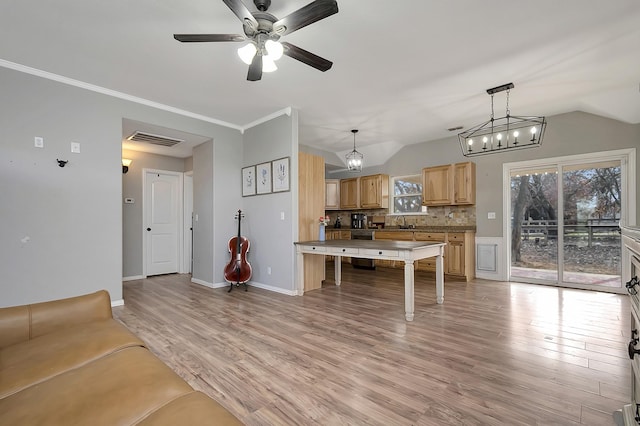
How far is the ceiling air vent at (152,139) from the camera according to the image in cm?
473

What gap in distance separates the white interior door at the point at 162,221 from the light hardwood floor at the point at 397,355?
1815mm

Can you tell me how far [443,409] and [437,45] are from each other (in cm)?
310

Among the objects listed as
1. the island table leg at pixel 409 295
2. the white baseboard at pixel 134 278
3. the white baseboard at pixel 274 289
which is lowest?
the white baseboard at pixel 134 278

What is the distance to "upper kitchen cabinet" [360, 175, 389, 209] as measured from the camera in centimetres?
698

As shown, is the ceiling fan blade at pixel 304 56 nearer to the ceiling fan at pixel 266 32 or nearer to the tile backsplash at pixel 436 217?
the ceiling fan at pixel 266 32

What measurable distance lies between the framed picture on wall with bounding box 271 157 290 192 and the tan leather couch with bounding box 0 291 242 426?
9.73 feet

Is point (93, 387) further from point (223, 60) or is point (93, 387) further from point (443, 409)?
point (223, 60)

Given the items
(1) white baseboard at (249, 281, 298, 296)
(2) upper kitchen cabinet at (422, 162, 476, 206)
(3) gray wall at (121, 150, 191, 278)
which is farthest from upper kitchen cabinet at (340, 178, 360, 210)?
(3) gray wall at (121, 150, 191, 278)

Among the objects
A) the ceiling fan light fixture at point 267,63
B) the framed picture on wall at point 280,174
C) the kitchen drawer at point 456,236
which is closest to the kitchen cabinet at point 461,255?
the kitchen drawer at point 456,236

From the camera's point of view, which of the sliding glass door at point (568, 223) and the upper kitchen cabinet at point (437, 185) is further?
the upper kitchen cabinet at point (437, 185)

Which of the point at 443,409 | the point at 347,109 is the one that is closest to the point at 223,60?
the point at 347,109

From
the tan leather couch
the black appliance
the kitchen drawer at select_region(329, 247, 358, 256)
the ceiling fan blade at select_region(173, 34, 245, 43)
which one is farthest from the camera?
the black appliance

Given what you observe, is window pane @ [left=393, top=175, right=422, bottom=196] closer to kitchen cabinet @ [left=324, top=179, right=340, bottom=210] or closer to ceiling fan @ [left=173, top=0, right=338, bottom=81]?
kitchen cabinet @ [left=324, top=179, right=340, bottom=210]

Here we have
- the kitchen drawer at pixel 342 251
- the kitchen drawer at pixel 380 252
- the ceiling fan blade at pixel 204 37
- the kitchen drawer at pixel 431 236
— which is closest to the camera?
the ceiling fan blade at pixel 204 37
